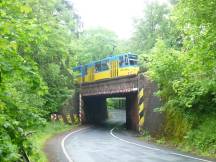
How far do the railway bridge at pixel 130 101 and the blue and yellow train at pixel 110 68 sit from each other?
1.03m

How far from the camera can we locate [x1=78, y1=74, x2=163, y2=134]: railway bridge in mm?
29906

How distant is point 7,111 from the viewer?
669cm

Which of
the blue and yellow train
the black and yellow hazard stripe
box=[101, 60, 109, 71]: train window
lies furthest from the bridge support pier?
the black and yellow hazard stripe

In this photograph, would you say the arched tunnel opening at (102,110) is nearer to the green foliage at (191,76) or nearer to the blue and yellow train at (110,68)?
the blue and yellow train at (110,68)

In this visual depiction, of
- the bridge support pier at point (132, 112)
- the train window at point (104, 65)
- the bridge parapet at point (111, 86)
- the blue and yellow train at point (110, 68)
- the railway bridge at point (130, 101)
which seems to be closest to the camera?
the railway bridge at point (130, 101)

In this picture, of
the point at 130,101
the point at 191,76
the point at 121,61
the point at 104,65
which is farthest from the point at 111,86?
the point at 191,76

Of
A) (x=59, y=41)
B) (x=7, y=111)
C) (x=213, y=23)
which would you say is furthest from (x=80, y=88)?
(x=7, y=111)

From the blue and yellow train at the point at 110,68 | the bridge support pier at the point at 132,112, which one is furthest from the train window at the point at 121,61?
the bridge support pier at the point at 132,112

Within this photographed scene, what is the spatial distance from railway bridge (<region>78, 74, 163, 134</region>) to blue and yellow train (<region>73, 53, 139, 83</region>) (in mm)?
1034

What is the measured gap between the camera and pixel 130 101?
4078cm

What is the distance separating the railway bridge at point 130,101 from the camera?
2991cm

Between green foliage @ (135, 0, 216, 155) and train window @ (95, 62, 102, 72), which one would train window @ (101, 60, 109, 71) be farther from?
green foliage @ (135, 0, 216, 155)

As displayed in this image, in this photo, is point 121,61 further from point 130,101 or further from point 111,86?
point 130,101

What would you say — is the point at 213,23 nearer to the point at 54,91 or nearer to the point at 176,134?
the point at 176,134
